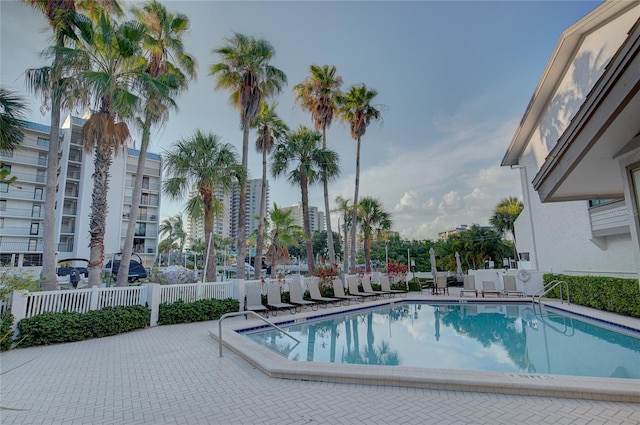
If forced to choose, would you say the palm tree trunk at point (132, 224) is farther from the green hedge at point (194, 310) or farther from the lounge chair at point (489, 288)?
the lounge chair at point (489, 288)

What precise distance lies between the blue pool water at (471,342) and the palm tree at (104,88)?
224 inches

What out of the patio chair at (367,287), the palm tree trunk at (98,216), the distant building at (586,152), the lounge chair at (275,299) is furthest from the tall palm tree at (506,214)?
the palm tree trunk at (98,216)

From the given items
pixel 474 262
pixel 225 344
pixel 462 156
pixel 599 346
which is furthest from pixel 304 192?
pixel 474 262

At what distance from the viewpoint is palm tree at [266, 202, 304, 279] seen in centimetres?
1549

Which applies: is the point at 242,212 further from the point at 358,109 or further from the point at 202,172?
the point at 358,109

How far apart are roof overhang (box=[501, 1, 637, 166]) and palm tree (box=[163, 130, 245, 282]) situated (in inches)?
583

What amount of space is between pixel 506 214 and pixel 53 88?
34581mm

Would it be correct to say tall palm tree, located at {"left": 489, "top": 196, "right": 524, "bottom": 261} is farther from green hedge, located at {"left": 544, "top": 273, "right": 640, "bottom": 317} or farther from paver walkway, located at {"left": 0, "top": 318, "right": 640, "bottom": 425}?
paver walkway, located at {"left": 0, "top": 318, "right": 640, "bottom": 425}

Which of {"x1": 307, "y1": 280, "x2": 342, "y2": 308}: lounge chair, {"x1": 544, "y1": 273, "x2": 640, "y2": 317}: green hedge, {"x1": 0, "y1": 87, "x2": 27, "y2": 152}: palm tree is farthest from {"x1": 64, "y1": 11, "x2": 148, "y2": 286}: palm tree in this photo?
{"x1": 544, "y1": 273, "x2": 640, "y2": 317}: green hedge

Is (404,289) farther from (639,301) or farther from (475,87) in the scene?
(475,87)

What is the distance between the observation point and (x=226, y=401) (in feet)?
13.9

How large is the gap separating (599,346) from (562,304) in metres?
5.27

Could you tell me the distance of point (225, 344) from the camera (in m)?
7.16

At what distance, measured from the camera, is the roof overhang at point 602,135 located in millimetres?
3125
